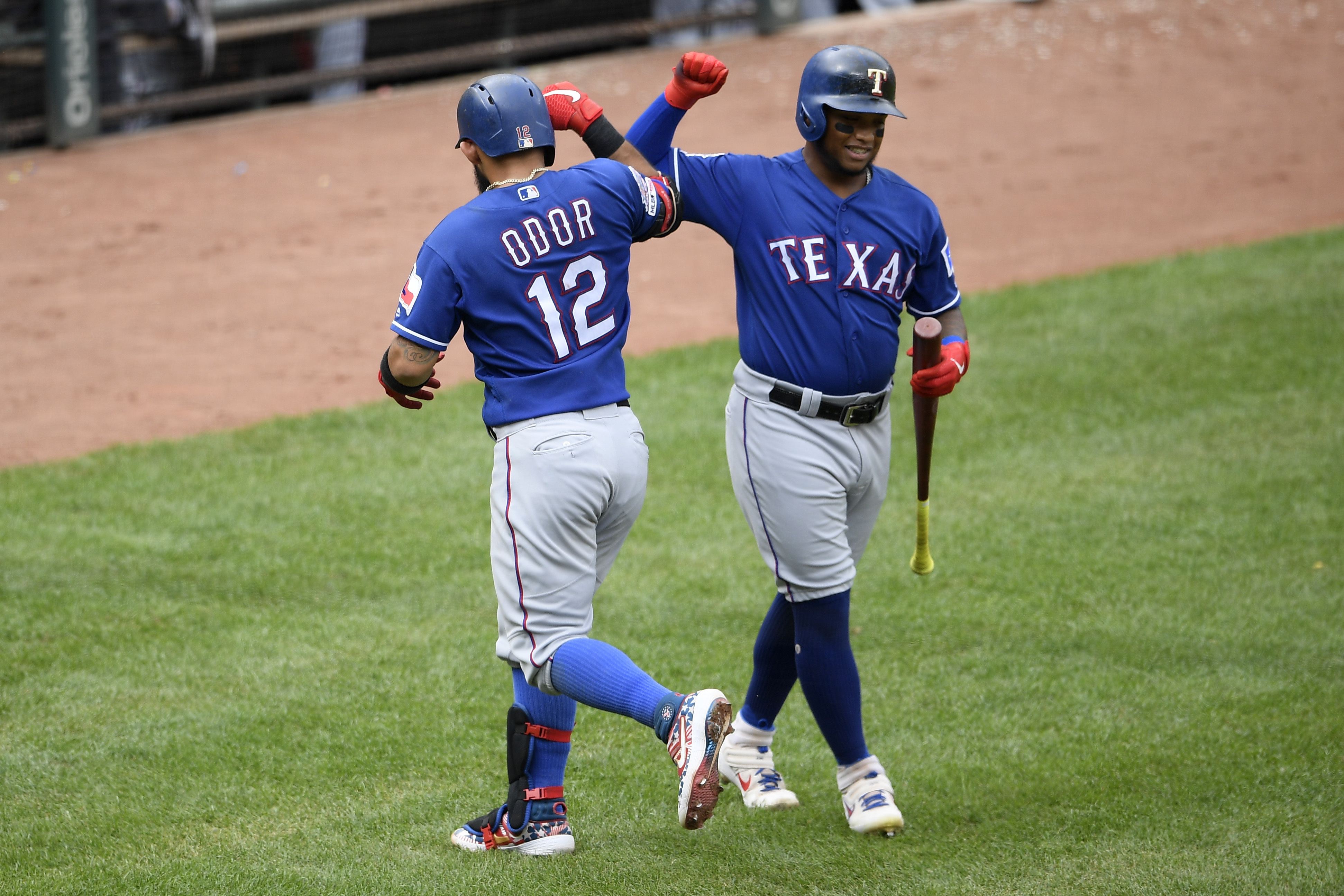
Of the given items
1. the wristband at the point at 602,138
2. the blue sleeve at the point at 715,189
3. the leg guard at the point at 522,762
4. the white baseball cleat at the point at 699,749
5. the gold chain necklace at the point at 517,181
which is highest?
the wristband at the point at 602,138

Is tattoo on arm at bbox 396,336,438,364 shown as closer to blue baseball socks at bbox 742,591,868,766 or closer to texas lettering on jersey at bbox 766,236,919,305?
texas lettering on jersey at bbox 766,236,919,305

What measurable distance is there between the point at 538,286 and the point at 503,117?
40cm

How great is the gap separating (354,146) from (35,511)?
6175mm

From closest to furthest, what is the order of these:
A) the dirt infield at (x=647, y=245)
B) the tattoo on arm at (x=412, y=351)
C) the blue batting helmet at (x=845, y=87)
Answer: the tattoo on arm at (x=412, y=351), the blue batting helmet at (x=845, y=87), the dirt infield at (x=647, y=245)

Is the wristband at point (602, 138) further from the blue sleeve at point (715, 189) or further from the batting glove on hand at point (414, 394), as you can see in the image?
the batting glove on hand at point (414, 394)

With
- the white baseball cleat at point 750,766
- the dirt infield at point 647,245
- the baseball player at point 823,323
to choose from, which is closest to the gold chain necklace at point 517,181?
the baseball player at point 823,323

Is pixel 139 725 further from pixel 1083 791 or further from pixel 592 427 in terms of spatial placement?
pixel 1083 791

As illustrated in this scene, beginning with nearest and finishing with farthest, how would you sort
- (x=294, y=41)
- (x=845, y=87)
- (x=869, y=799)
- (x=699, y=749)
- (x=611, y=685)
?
(x=699, y=749), (x=611, y=685), (x=845, y=87), (x=869, y=799), (x=294, y=41)

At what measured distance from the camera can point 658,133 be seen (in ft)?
11.7

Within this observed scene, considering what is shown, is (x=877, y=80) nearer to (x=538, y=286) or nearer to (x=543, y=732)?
(x=538, y=286)

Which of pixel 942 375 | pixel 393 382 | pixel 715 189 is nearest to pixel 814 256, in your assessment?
pixel 715 189

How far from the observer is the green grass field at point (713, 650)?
3.51m

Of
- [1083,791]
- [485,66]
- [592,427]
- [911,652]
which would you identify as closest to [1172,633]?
[911,652]

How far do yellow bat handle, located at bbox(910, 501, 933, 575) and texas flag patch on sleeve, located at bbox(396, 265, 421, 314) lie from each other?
1503mm
